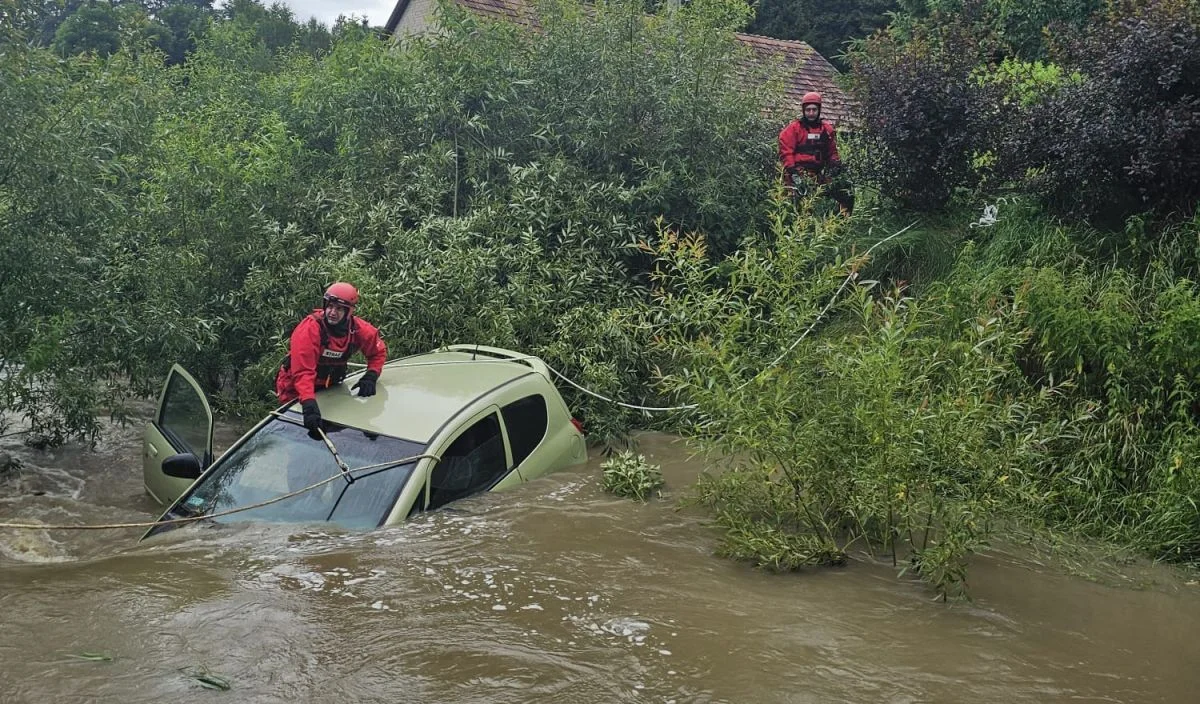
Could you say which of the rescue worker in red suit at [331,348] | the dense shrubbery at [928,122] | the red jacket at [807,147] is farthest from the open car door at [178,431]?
the dense shrubbery at [928,122]

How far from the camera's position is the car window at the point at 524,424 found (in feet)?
23.2

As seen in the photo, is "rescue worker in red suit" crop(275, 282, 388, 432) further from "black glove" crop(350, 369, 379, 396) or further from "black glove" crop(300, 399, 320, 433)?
"black glove" crop(300, 399, 320, 433)

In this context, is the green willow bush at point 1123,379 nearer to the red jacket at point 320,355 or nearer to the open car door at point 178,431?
the red jacket at point 320,355

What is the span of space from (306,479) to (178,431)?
138cm

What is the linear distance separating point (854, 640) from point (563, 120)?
25.5 feet

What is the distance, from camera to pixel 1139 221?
8844mm

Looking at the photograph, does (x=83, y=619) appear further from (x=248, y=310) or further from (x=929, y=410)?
(x=248, y=310)

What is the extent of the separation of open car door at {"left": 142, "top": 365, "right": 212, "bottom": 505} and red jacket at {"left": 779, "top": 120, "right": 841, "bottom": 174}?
6.77 m

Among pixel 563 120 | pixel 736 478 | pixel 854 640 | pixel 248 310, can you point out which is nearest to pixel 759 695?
pixel 854 640

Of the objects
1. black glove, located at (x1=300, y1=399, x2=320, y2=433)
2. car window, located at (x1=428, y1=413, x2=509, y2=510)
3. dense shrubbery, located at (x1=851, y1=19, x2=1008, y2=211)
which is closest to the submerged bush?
car window, located at (x1=428, y1=413, x2=509, y2=510)

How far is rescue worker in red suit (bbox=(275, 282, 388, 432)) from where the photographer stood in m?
7.14

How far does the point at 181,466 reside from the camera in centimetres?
624

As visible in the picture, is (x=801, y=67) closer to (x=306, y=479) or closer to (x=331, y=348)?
(x=331, y=348)

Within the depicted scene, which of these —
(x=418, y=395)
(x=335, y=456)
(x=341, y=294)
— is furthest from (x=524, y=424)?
(x=341, y=294)
